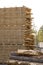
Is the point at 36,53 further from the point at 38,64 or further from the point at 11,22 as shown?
the point at 11,22

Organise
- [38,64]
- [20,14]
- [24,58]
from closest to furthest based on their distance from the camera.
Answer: [38,64]
[24,58]
[20,14]

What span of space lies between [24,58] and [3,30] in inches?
201

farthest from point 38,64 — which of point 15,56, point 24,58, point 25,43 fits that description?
point 25,43

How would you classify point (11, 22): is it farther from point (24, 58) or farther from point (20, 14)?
point (24, 58)

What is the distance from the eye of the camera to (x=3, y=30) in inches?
408

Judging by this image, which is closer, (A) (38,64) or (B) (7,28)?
(A) (38,64)

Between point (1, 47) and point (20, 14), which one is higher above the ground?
point (20, 14)

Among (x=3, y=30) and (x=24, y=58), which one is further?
(x=3, y=30)

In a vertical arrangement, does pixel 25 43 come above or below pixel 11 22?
below

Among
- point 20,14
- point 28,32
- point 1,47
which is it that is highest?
point 20,14

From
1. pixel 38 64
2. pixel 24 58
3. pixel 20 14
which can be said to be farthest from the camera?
pixel 20 14

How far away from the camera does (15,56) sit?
5.71 metres

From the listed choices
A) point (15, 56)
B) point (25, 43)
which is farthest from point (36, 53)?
point (25, 43)

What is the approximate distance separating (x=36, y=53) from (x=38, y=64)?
63 centimetres
